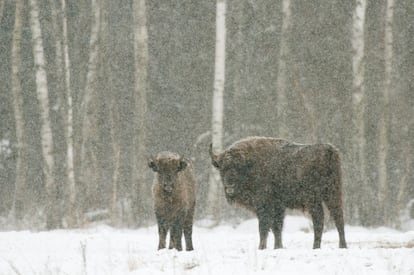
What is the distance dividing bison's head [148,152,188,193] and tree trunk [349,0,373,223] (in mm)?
10246

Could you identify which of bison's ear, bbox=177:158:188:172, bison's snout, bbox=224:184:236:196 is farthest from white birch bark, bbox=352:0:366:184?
bison's ear, bbox=177:158:188:172

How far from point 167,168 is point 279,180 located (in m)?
1.91

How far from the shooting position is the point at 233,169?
12.3 meters

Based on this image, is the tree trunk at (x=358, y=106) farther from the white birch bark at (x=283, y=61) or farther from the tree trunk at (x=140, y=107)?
the tree trunk at (x=140, y=107)

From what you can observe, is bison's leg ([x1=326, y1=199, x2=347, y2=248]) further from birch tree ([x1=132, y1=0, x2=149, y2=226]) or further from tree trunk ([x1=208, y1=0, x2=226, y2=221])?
birch tree ([x1=132, y1=0, x2=149, y2=226])

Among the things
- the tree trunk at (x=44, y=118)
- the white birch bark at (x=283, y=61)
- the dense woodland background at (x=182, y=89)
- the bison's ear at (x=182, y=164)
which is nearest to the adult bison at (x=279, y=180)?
the bison's ear at (x=182, y=164)

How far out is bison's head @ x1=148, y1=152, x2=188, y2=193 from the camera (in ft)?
37.9

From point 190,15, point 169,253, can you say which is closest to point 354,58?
point 190,15

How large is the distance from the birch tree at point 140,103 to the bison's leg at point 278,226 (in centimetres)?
1051

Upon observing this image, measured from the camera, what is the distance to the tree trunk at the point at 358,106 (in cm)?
2118

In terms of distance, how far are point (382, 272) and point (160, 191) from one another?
4.33 meters

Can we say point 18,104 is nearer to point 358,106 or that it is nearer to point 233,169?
point 358,106

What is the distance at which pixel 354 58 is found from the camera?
21.4 meters

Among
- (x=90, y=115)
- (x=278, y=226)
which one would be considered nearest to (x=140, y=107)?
(x=90, y=115)
